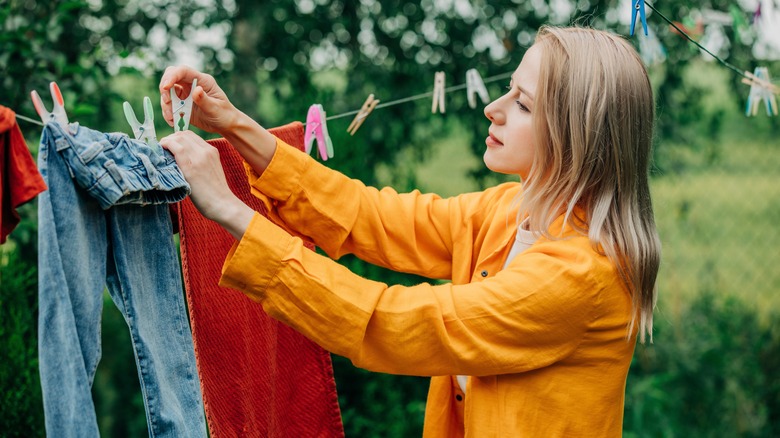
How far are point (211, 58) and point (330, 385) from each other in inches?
70.0

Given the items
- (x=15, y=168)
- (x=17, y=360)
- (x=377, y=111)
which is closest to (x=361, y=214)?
(x=15, y=168)

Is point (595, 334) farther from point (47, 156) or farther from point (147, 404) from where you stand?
point (47, 156)

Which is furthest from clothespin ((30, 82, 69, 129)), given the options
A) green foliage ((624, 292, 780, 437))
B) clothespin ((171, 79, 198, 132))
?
green foliage ((624, 292, 780, 437))

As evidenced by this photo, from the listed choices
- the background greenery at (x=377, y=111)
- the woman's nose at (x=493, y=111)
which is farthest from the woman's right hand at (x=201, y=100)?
the background greenery at (x=377, y=111)

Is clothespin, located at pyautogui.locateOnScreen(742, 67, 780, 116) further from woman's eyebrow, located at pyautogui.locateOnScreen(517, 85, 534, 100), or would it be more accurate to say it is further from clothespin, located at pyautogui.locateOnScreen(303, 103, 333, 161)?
clothespin, located at pyautogui.locateOnScreen(303, 103, 333, 161)

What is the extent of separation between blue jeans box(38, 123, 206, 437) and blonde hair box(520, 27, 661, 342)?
0.69 m

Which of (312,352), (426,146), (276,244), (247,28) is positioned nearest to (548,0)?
(426,146)

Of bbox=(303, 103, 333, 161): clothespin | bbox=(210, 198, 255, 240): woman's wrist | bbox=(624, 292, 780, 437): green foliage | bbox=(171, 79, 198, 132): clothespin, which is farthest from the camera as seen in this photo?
bbox=(624, 292, 780, 437): green foliage

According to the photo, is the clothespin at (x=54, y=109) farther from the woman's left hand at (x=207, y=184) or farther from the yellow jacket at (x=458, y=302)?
the yellow jacket at (x=458, y=302)

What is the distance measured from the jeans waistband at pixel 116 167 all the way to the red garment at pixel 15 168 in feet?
0.15

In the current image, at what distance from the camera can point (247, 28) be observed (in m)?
3.08

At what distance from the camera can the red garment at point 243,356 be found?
1508 millimetres

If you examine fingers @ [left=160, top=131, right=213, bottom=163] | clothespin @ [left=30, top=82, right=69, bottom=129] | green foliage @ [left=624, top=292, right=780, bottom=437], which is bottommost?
green foliage @ [left=624, top=292, right=780, bottom=437]

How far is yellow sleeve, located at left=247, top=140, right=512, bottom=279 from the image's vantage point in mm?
1617
